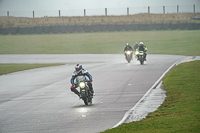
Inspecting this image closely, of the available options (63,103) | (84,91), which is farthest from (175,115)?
(63,103)

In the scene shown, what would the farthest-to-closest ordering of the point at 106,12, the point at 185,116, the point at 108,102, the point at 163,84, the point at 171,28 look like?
the point at 106,12 < the point at 171,28 < the point at 163,84 < the point at 108,102 < the point at 185,116

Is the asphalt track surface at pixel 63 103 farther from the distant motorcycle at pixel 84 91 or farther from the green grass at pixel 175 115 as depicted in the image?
the green grass at pixel 175 115

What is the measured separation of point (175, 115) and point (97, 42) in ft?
185

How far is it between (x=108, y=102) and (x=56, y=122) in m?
4.27

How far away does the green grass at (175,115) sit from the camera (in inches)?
417

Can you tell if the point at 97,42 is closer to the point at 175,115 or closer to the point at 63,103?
the point at 63,103

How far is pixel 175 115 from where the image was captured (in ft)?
42.3

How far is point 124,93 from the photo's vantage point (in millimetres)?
19359

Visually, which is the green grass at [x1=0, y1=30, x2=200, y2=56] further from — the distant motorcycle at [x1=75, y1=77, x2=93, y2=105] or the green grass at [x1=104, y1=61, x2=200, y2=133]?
the distant motorcycle at [x1=75, y1=77, x2=93, y2=105]

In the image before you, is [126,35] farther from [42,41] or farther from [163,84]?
[163,84]

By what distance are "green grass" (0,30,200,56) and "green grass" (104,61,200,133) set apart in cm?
4117

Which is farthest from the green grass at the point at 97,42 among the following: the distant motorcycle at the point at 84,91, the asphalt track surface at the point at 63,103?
the distant motorcycle at the point at 84,91

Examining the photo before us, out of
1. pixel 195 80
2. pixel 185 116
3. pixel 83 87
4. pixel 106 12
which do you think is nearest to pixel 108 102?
pixel 83 87

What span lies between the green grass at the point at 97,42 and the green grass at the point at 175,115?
135 feet
